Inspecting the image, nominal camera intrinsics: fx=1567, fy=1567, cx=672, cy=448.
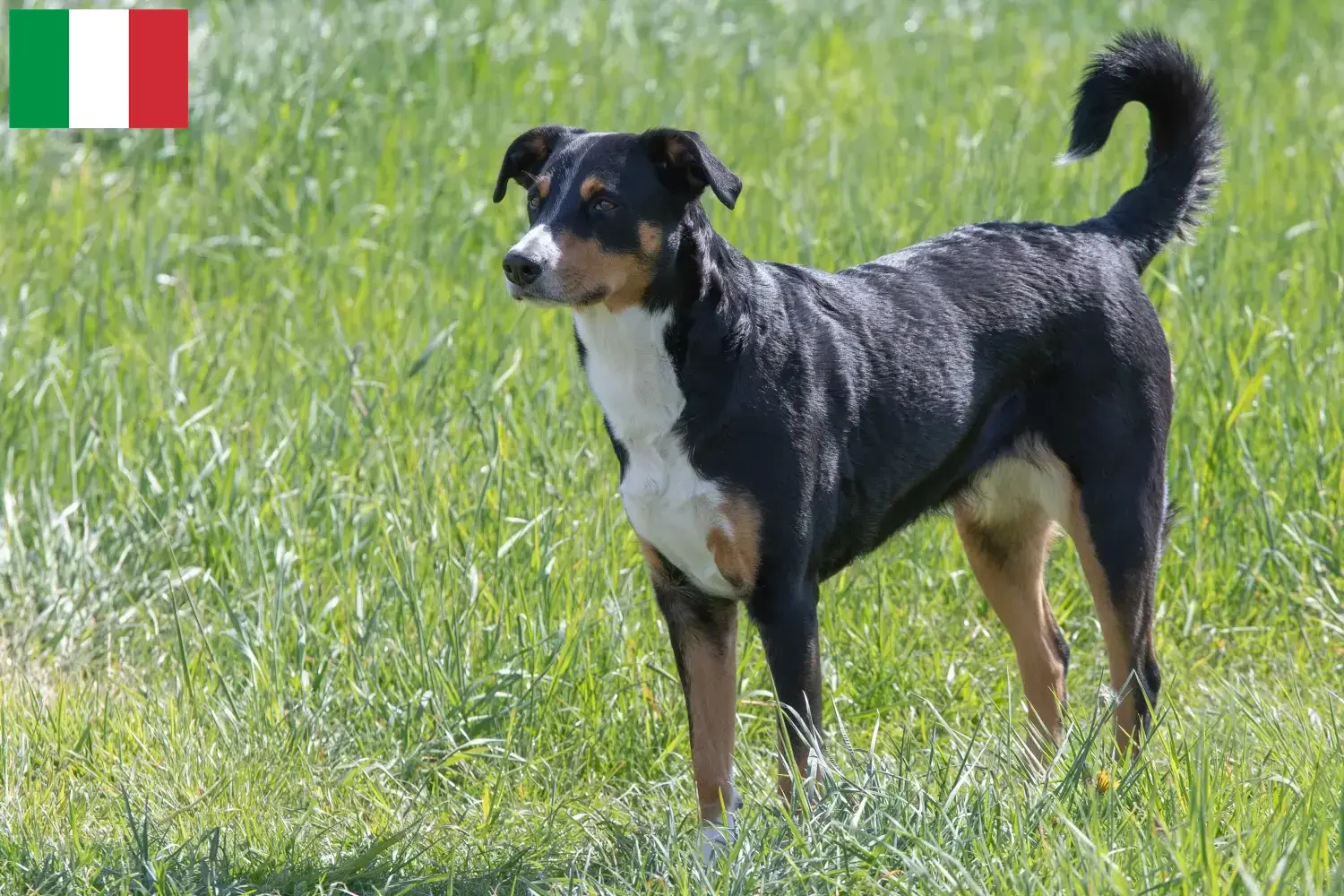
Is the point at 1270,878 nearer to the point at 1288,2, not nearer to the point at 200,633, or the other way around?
the point at 200,633

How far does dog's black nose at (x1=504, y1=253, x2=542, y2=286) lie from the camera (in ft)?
9.77

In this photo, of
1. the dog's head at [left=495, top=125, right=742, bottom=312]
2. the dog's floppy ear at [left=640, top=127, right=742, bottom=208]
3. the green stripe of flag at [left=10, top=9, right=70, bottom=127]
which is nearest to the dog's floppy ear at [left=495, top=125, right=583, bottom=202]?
the dog's head at [left=495, top=125, right=742, bottom=312]

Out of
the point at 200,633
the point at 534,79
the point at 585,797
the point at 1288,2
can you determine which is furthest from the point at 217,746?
the point at 1288,2

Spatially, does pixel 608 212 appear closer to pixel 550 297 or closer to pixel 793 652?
pixel 550 297

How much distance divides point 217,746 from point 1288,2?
8987 mm

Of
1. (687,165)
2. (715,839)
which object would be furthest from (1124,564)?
(687,165)

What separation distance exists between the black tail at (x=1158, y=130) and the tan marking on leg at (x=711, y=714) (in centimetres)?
149

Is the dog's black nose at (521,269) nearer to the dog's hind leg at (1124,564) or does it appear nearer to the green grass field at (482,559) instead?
the green grass field at (482,559)

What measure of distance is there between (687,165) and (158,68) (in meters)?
4.29

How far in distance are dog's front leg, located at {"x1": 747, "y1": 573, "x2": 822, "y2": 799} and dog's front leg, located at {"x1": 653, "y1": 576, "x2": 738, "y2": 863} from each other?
6.1 inches

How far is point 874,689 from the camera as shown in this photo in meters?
4.03

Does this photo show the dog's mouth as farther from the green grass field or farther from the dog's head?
the green grass field

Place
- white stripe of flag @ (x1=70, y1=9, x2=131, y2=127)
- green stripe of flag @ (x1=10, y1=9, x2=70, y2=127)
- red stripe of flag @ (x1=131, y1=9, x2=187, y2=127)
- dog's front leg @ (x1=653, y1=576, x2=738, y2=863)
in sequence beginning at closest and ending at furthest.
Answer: dog's front leg @ (x1=653, y1=576, x2=738, y2=863), white stripe of flag @ (x1=70, y1=9, x2=131, y2=127), green stripe of flag @ (x1=10, y1=9, x2=70, y2=127), red stripe of flag @ (x1=131, y1=9, x2=187, y2=127)

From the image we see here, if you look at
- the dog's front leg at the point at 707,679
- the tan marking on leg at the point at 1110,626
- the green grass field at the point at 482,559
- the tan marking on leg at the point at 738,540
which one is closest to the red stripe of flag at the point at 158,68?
the green grass field at the point at 482,559
